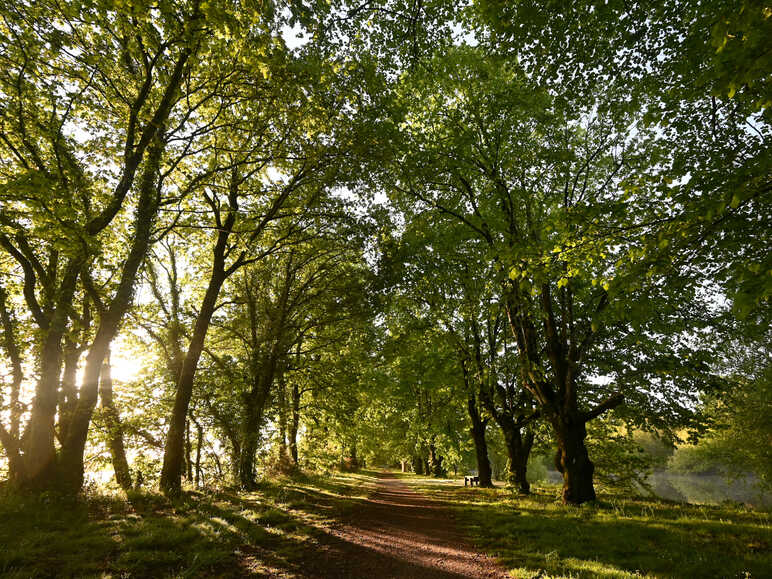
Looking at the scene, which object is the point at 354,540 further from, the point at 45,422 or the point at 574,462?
the point at 45,422

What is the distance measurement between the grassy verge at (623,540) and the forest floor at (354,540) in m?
0.02

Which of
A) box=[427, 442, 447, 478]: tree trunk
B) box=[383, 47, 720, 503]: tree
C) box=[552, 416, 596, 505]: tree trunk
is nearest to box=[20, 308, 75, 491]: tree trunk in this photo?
box=[383, 47, 720, 503]: tree

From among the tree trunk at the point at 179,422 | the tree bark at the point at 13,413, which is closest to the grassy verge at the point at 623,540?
the tree trunk at the point at 179,422

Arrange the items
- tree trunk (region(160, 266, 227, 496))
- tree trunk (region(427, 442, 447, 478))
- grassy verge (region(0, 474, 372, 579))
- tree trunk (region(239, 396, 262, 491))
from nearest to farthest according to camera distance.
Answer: grassy verge (region(0, 474, 372, 579)) → tree trunk (region(160, 266, 227, 496)) → tree trunk (region(239, 396, 262, 491)) → tree trunk (region(427, 442, 447, 478))

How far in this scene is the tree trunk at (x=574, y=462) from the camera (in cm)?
1127

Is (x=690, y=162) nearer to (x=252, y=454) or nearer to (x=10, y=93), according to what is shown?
(x=252, y=454)

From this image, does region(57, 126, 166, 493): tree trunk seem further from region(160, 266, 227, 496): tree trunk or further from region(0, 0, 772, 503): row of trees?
region(160, 266, 227, 496): tree trunk

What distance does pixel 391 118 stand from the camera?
1110 cm

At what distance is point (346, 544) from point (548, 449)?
15872 millimetres

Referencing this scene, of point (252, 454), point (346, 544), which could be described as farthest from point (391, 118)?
point (252, 454)

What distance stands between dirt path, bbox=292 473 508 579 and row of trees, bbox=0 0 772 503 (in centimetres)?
515

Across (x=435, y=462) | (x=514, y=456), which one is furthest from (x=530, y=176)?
(x=435, y=462)

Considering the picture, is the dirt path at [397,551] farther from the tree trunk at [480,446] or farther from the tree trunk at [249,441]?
the tree trunk at [480,446]

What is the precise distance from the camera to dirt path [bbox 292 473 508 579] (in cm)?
618
